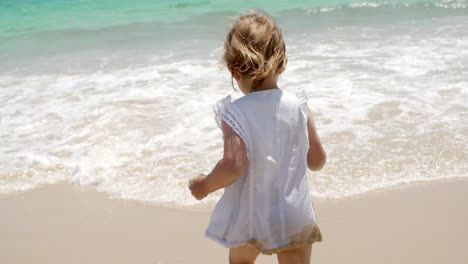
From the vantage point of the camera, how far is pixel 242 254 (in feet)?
6.22

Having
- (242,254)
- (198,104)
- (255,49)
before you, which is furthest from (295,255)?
(198,104)

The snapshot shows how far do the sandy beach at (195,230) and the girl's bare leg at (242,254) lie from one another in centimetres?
69

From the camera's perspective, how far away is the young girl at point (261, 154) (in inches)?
64.4

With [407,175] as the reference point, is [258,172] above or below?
above

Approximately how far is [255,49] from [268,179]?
0.44m

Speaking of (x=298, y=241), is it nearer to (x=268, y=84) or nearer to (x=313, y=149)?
(x=313, y=149)

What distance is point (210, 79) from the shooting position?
20.5 ft

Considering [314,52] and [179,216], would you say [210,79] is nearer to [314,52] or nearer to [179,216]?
[314,52]

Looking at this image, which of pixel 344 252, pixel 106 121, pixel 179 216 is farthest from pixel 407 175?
pixel 106 121

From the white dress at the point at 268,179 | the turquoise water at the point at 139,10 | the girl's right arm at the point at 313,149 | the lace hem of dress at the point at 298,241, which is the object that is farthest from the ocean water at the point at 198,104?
the turquoise water at the point at 139,10

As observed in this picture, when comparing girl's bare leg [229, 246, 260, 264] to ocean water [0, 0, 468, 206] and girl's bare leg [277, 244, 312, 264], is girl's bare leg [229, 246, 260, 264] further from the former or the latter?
ocean water [0, 0, 468, 206]

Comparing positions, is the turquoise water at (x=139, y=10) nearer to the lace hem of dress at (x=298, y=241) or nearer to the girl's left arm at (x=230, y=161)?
the lace hem of dress at (x=298, y=241)

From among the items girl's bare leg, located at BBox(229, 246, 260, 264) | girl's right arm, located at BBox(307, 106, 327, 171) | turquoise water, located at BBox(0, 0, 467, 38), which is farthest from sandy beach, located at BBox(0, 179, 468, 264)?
turquoise water, located at BBox(0, 0, 467, 38)

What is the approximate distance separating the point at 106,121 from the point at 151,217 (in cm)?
195
